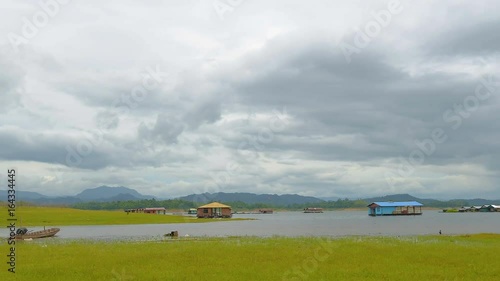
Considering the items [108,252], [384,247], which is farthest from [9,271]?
[384,247]

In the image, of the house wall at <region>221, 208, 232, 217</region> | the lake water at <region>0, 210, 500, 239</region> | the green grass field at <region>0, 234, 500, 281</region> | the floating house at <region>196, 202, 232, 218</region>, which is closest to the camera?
the green grass field at <region>0, 234, 500, 281</region>

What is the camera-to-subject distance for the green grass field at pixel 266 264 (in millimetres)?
29344

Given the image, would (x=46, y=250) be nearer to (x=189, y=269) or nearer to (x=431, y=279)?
(x=189, y=269)

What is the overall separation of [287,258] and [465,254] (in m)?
14.2

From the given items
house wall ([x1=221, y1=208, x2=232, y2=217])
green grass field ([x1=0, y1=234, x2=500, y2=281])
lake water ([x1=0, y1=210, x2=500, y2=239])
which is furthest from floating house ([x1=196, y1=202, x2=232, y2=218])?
green grass field ([x1=0, y1=234, x2=500, y2=281])

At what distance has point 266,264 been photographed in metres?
33.8

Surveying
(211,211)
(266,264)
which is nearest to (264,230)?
(266,264)

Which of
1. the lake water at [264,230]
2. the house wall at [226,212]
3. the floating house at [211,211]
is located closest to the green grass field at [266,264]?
the lake water at [264,230]

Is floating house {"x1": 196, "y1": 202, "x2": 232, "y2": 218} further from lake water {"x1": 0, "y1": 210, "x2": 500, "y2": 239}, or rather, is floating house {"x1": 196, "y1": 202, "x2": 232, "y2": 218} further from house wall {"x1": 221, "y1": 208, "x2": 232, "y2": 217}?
lake water {"x1": 0, "y1": 210, "x2": 500, "y2": 239}

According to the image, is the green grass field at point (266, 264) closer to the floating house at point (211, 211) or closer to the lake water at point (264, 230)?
the lake water at point (264, 230)

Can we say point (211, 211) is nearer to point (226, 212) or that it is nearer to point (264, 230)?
point (226, 212)

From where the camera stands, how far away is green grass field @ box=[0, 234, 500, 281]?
29344 millimetres

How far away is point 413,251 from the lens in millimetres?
40344

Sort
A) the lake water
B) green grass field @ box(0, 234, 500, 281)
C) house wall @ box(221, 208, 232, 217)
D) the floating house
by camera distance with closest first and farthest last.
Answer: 1. green grass field @ box(0, 234, 500, 281)
2. the lake water
3. the floating house
4. house wall @ box(221, 208, 232, 217)
